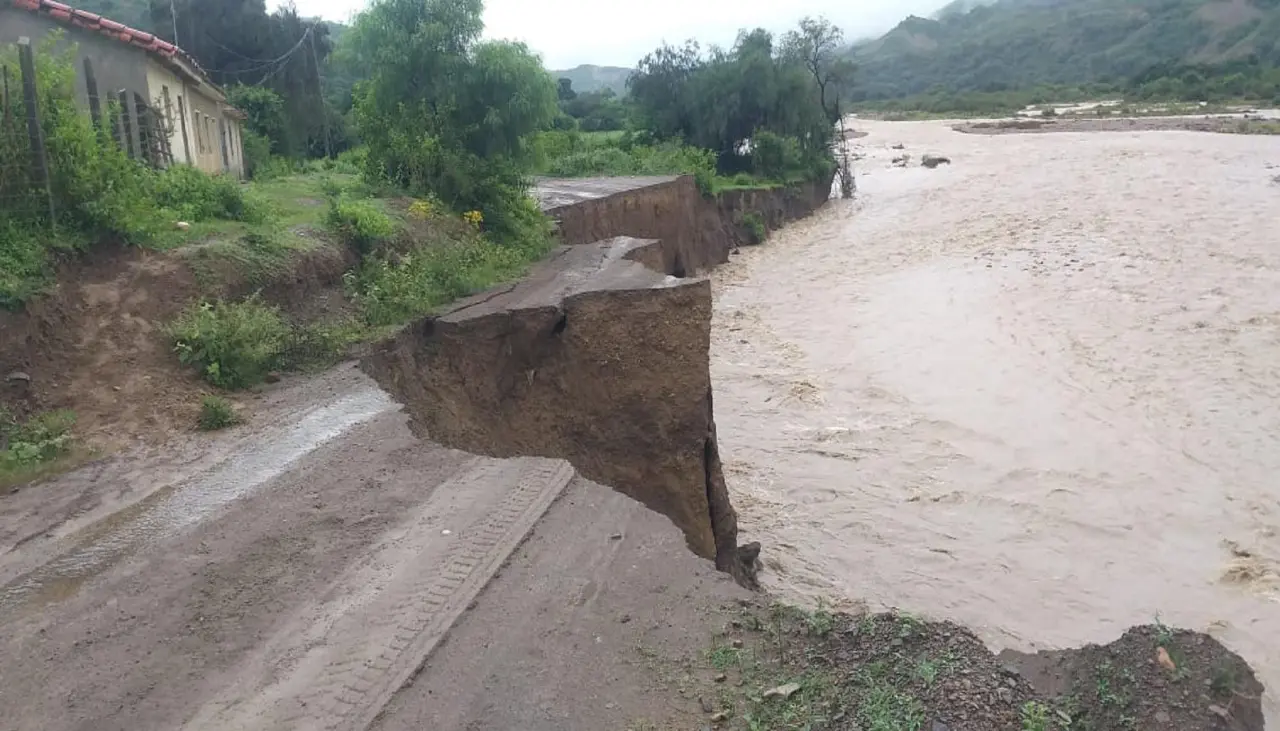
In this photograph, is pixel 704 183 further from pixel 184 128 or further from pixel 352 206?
pixel 352 206

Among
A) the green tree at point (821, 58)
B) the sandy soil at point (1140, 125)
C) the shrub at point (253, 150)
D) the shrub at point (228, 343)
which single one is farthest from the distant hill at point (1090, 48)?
the shrub at point (228, 343)

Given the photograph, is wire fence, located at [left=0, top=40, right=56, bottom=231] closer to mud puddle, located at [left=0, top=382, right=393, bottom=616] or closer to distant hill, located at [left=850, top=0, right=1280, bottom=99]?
mud puddle, located at [left=0, top=382, right=393, bottom=616]

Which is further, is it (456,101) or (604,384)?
(456,101)

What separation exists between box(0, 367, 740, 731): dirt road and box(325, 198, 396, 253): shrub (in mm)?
4201

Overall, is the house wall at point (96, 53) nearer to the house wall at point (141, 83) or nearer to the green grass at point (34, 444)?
the house wall at point (141, 83)

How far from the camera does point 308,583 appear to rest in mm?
5355

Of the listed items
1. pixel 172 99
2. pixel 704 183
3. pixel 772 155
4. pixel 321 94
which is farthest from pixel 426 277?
pixel 321 94

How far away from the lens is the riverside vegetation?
8227mm

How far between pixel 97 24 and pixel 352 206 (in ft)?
18.4

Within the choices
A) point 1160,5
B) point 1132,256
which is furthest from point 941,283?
point 1160,5

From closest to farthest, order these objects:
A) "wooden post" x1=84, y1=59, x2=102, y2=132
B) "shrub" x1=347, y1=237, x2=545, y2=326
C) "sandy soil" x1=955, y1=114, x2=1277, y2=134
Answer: "shrub" x1=347, y1=237, x2=545, y2=326, "wooden post" x1=84, y1=59, x2=102, y2=132, "sandy soil" x1=955, y1=114, x2=1277, y2=134

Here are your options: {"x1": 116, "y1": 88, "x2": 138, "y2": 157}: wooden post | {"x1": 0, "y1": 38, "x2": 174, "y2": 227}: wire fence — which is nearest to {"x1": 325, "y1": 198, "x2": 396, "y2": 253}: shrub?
{"x1": 0, "y1": 38, "x2": 174, "y2": 227}: wire fence

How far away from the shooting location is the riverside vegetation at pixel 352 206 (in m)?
8.23

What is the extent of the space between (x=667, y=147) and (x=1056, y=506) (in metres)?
22.8
